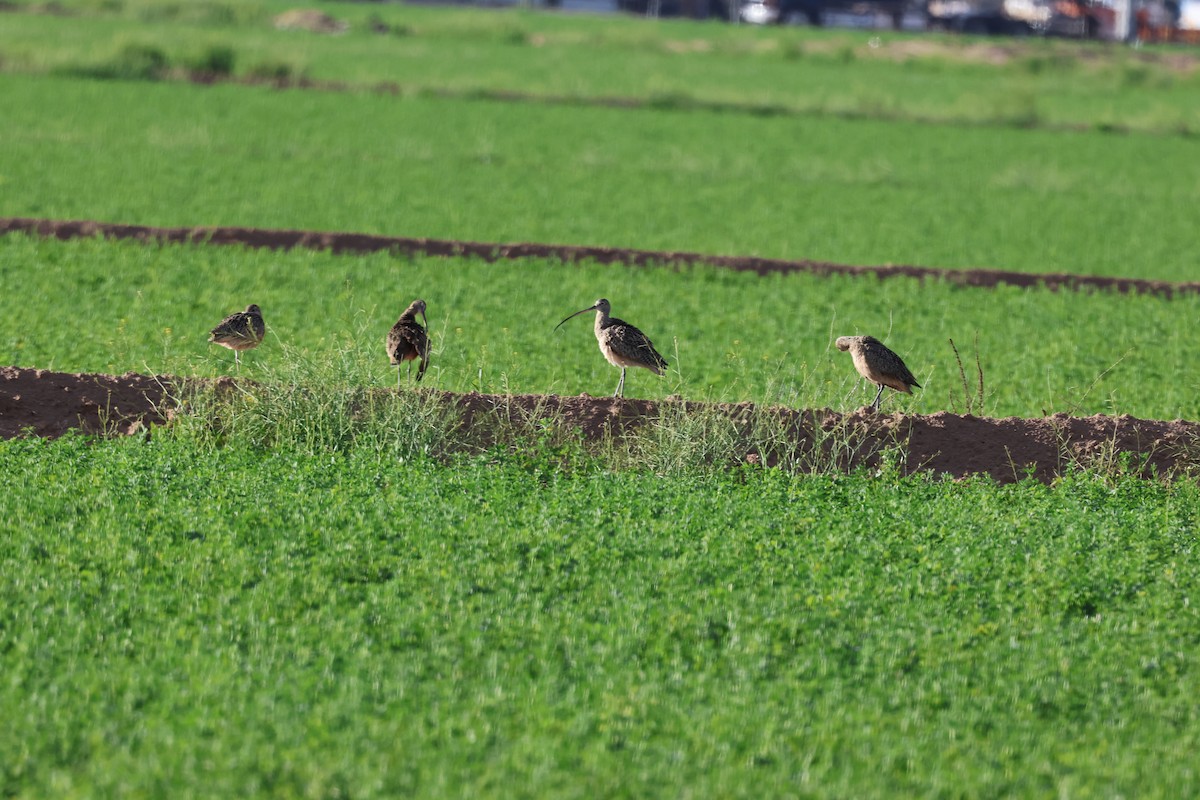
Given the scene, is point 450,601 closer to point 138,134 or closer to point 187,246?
point 187,246

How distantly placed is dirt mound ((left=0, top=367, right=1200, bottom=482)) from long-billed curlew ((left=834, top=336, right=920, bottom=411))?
39 centimetres

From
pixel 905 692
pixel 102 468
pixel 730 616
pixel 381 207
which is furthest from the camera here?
pixel 381 207

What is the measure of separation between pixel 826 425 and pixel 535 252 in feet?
31.7

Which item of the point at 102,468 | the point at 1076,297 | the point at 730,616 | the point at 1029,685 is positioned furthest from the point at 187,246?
the point at 1029,685

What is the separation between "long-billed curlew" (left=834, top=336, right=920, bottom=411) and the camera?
13195mm

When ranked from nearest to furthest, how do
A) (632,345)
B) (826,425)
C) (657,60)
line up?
(826,425), (632,345), (657,60)

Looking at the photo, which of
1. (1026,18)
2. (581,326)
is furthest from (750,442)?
(1026,18)

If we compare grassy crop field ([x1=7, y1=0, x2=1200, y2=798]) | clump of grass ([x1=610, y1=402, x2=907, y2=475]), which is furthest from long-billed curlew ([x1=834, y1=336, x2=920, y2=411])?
Answer: grassy crop field ([x1=7, y1=0, x2=1200, y2=798])

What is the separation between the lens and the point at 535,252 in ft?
71.3

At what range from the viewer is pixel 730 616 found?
29.7 ft

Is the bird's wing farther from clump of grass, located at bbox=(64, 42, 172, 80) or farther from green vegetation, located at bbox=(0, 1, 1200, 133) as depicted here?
clump of grass, located at bbox=(64, 42, 172, 80)

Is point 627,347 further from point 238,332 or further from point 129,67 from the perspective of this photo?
point 129,67

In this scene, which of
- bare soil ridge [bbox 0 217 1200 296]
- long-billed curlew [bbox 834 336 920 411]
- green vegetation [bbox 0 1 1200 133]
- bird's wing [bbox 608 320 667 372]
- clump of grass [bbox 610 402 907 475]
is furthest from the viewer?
green vegetation [bbox 0 1 1200 133]

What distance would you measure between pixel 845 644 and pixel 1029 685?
40.9 inches
